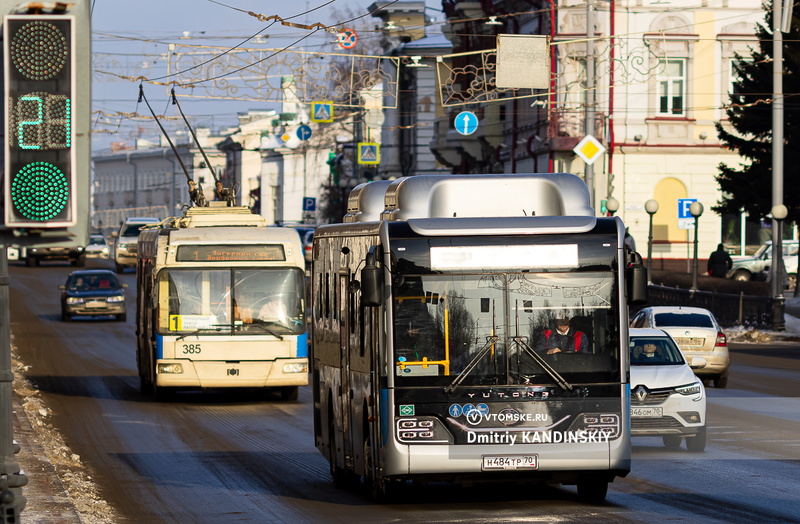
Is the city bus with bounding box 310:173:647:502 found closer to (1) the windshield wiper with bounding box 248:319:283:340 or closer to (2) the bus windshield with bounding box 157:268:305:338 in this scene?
(1) the windshield wiper with bounding box 248:319:283:340

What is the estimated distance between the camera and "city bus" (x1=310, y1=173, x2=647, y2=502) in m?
12.9

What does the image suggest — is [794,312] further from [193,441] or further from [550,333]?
[550,333]

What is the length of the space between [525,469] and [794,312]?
1289 inches

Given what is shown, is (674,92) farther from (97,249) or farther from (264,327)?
(97,249)

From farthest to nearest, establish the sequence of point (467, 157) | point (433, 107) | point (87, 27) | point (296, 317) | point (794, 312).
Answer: point (433, 107) < point (467, 157) < point (794, 312) < point (296, 317) < point (87, 27)

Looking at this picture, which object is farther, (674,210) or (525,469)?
(674,210)

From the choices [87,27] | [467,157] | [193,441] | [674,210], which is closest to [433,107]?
[467,157]

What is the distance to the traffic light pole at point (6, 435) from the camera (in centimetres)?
855

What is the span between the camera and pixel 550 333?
13062mm

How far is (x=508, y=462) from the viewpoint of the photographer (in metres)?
12.9

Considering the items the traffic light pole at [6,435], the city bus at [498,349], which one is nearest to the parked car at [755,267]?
the city bus at [498,349]

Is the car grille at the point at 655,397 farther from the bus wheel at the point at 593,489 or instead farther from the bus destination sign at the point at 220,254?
the bus destination sign at the point at 220,254

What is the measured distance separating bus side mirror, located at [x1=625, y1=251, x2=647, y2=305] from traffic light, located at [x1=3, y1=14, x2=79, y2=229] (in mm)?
6575

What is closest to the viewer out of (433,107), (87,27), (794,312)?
(87,27)
